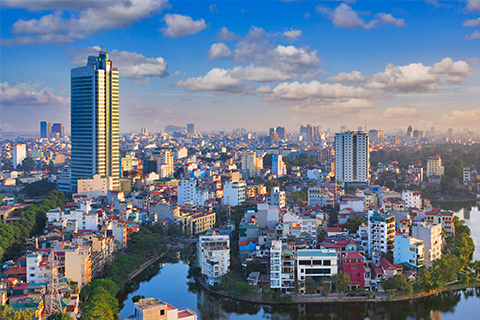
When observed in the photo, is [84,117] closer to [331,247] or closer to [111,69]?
[111,69]

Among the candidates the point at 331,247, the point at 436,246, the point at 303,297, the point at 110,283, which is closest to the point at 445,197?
the point at 436,246

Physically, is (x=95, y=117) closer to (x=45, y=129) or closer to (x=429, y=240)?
(x=429, y=240)

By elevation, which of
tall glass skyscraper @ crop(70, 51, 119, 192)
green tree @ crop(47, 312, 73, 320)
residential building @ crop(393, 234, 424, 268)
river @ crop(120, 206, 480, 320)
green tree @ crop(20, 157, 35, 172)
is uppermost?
tall glass skyscraper @ crop(70, 51, 119, 192)

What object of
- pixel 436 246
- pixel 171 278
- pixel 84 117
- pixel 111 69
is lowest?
pixel 171 278

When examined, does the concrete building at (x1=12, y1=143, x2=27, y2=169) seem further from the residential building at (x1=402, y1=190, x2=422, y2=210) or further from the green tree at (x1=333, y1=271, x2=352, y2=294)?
the green tree at (x1=333, y1=271, x2=352, y2=294)

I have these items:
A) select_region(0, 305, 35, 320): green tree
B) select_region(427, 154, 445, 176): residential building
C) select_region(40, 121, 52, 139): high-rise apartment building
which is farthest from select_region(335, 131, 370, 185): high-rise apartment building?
select_region(40, 121, 52, 139): high-rise apartment building

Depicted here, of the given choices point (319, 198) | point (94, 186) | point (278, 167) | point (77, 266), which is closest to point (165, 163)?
point (278, 167)

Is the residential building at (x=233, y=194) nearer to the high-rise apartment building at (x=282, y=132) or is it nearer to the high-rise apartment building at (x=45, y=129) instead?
the high-rise apartment building at (x=45, y=129)
